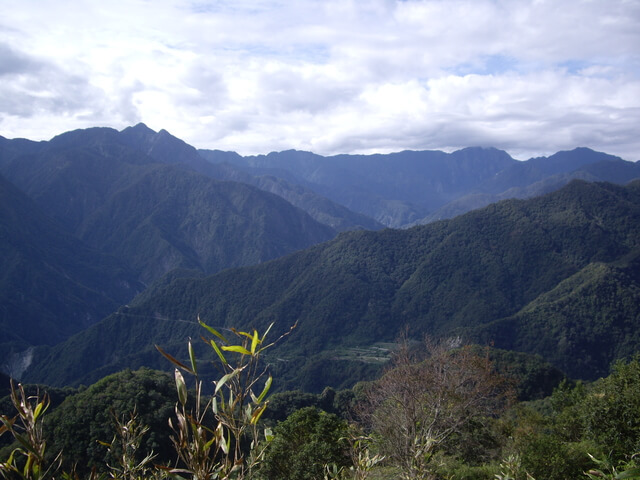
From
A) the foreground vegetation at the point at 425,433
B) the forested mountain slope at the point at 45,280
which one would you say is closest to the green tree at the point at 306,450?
the foreground vegetation at the point at 425,433

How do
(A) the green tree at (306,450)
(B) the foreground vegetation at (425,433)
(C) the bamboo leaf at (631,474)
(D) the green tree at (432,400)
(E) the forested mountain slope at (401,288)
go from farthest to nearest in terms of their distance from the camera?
(E) the forested mountain slope at (401,288), (A) the green tree at (306,450), (D) the green tree at (432,400), (B) the foreground vegetation at (425,433), (C) the bamboo leaf at (631,474)

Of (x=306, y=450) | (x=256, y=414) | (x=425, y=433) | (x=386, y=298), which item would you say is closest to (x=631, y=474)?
(x=256, y=414)

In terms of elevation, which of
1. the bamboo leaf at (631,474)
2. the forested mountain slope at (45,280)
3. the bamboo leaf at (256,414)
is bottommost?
the forested mountain slope at (45,280)

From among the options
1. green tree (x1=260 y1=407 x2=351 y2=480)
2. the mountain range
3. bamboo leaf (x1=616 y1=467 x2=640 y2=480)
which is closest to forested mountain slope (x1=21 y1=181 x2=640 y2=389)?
the mountain range

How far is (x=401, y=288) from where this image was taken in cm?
11988

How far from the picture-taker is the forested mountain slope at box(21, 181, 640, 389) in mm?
93812

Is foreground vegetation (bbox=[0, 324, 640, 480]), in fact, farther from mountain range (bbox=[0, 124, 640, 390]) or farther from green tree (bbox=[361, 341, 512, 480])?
mountain range (bbox=[0, 124, 640, 390])

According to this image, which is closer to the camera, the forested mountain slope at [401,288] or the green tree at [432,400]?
the green tree at [432,400]

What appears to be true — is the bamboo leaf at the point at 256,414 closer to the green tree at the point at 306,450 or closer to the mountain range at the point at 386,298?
the green tree at the point at 306,450

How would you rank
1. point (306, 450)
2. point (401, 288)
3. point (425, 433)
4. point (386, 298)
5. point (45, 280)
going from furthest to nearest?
point (45, 280) < point (401, 288) < point (386, 298) < point (306, 450) < point (425, 433)

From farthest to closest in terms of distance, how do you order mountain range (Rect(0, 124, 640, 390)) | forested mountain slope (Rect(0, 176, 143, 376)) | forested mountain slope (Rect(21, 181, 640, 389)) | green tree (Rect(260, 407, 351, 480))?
forested mountain slope (Rect(0, 176, 143, 376)) → forested mountain slope (Rect(21, 181, 640, 389)) → mountain range (Rect(0, 124, 640, 390)) → green tree (Rect(260, 407, 351, 480))

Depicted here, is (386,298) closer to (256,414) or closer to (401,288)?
(401,288)

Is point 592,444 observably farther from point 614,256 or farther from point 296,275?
point 296,275

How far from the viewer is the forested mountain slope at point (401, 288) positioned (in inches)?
3693
